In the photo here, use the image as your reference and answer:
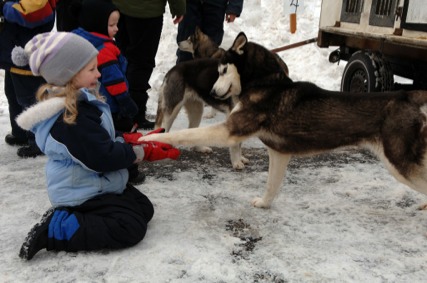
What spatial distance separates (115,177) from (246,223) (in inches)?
38.1

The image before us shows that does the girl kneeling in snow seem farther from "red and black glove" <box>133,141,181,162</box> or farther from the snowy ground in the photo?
the snowy ground

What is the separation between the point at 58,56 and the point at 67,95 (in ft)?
0.72

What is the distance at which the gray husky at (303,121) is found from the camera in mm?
2715

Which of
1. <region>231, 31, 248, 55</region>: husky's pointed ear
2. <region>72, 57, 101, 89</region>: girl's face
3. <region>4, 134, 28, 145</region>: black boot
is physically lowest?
<region>4, 134, 28, 145</region>: black boot

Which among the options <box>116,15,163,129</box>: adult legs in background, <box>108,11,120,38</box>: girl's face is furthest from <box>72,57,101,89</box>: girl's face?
<box>116,15,163,129</box>: adult legs in background

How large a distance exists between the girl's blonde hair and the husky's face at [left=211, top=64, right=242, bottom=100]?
1.13 m

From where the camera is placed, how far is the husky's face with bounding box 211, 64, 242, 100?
3156 mm

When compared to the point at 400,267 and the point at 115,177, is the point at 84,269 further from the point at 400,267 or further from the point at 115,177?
the point at 400,267

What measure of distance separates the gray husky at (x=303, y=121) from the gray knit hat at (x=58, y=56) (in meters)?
0.70

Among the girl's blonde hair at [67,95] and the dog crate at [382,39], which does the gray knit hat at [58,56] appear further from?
the dog crate at [382,39]

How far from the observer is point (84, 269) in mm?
2316

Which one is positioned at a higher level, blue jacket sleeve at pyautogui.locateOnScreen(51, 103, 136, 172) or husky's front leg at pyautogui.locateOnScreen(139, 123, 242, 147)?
blue jacket sleeve at pyautogui.locateOnScreen(51, 103, 136, 172)

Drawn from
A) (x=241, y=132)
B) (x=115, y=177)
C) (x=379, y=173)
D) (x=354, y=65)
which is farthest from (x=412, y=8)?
(x=115, y=177)

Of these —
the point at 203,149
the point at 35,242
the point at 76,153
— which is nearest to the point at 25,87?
the point at 203,149
